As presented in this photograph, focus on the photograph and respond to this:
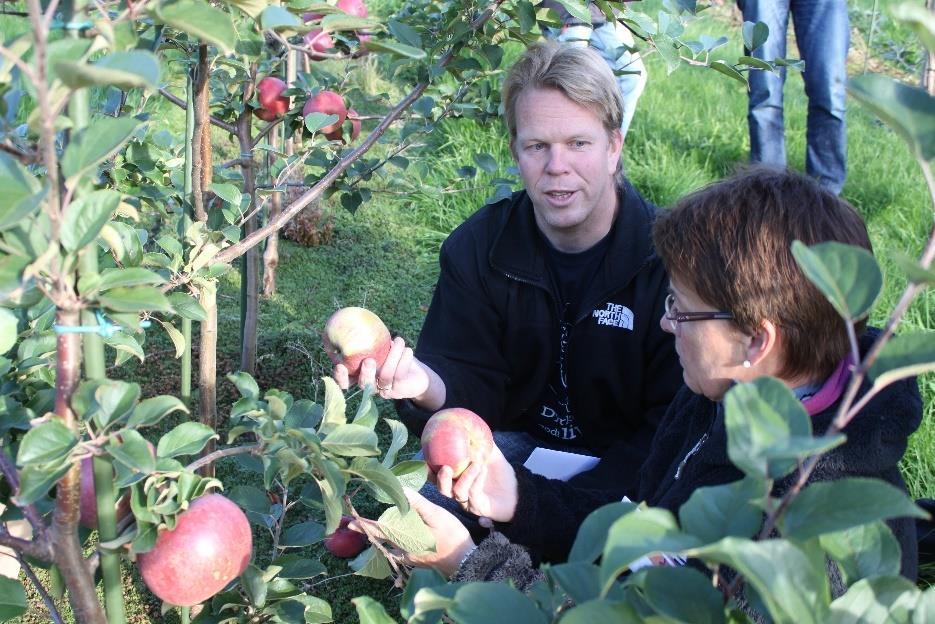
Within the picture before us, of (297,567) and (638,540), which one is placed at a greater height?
(638,540)

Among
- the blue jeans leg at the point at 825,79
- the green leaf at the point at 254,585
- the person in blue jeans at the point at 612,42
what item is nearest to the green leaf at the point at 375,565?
the green leaf at the point at 254,585

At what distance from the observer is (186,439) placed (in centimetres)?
98

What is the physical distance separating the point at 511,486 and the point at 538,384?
559 millimetres

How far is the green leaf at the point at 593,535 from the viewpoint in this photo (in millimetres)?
688

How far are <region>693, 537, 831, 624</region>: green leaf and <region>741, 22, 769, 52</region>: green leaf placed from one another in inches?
46.7

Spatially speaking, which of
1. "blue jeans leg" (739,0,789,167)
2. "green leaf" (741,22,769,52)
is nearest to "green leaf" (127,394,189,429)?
"green leaf" (741,22,769,52)

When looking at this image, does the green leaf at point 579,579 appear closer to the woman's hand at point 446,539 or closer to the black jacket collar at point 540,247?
the woman's hand at point 446,539

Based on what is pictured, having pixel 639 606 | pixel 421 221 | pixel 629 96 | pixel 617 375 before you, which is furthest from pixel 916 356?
pixel 421 221

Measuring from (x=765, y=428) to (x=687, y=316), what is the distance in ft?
2.49

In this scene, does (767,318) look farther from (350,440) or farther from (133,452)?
(133,452)

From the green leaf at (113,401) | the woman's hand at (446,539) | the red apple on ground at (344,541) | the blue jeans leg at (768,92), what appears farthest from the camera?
the blue jeans leg at (768,92)

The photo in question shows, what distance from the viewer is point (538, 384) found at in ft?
7.21

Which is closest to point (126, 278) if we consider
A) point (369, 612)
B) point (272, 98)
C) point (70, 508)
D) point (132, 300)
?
point (132, 300)

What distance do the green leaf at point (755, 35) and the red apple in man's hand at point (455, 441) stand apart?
78cm
